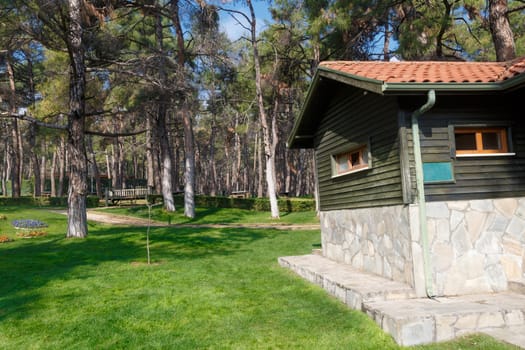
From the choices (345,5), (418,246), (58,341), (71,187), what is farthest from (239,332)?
(345,5)

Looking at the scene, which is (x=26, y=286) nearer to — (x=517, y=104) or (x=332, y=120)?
(x=332, y=120)

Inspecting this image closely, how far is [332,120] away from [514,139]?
12.2 feet

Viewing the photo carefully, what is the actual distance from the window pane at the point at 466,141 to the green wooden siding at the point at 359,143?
44.3 inches

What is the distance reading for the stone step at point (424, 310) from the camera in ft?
17.0

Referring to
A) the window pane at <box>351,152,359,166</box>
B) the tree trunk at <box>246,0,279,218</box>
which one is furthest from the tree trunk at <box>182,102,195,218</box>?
the window pane at <box>351,152,359,166</box>

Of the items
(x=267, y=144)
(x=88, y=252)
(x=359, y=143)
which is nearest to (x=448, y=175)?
(x=359, y=143)

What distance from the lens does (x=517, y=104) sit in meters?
6.95

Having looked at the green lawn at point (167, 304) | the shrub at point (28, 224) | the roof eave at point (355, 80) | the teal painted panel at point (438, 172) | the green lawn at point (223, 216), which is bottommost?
the green lawn at point (167, 304)

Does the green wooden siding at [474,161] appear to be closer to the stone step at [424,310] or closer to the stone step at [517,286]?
the stone step at [517,286]

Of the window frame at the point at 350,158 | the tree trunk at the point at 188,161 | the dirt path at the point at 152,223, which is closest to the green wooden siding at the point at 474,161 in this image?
the window frame at the point at 350,158

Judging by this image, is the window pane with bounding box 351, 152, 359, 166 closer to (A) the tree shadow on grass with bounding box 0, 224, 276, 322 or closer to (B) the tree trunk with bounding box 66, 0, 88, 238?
(A) the tree shadow on grass with bounding box 0, 224, 276, 322

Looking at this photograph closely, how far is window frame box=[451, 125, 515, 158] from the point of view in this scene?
6.76 m

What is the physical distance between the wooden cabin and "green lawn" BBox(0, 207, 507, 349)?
151 centimetres

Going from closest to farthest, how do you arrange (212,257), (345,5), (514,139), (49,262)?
(514,139) → (49,262) → (212,257) → (345,5)
